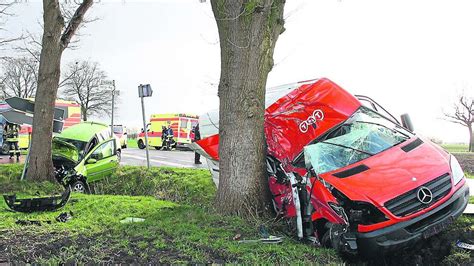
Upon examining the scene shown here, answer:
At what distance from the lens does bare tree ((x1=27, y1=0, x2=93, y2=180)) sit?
11.7 metres

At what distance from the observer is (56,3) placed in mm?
12156

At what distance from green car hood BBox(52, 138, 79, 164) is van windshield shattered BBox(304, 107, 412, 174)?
845 centimetres

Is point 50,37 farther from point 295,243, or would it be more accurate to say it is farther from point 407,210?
point 407,210

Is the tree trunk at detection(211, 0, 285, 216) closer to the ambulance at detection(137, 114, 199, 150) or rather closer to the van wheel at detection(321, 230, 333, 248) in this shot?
the van wheel at detection(321, 230, 333, 248)

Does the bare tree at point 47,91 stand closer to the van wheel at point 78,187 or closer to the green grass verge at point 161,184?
the van wheel at point 78,187

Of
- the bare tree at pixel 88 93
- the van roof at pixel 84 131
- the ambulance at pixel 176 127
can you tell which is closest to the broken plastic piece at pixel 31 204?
the van roof at pixel 84 131

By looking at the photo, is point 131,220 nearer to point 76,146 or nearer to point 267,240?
point 267,240

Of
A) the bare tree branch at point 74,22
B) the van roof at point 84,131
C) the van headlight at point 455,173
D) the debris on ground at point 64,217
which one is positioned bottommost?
the debris on ground at point 64,217

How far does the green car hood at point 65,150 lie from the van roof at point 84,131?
1.02ft

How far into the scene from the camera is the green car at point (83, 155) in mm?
12180

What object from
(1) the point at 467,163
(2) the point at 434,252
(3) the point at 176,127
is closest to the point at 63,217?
(2) the point at 434,252

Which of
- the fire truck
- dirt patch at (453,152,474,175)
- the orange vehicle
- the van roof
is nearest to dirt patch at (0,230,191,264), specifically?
the van roof

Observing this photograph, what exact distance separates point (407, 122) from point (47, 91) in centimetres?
916

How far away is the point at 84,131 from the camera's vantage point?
13.8 meters
